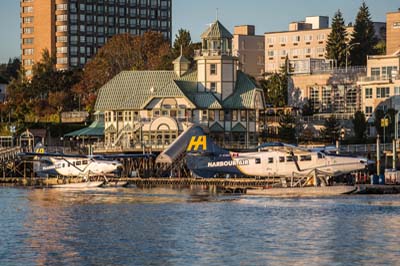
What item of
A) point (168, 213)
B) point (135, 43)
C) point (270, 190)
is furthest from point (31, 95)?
point (168, 213)

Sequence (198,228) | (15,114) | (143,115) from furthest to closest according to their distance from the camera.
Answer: (15,114) < (143,115) < (198,228)

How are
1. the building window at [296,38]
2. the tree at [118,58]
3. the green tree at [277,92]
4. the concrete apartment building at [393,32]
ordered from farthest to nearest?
the building window at [296,38], the tree at [118,58], the concrete apartment building at [393,32], the green tree at [277,92]

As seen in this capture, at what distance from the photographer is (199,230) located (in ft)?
220

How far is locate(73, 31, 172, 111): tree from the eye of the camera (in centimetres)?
16912

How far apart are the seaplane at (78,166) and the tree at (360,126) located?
26417 millimetres

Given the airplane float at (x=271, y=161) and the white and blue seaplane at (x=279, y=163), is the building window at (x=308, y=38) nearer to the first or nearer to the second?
the airplane float at (x=271, y=161)

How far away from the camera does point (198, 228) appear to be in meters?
68.1

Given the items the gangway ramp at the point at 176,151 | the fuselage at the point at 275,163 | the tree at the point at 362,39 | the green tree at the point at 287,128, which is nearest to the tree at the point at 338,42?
the tree at the point at 362,39

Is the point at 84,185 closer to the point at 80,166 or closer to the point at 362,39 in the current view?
the point at 80,166

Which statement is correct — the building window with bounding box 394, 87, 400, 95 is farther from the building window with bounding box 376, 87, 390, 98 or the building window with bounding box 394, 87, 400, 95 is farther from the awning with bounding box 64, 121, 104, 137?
the awning with bounding box 64, 121, 104, 137

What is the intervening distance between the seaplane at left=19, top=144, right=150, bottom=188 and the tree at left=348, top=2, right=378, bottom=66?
53.9 metres

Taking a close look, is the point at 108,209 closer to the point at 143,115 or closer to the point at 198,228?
the point at 198,228

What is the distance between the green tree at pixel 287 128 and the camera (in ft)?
425

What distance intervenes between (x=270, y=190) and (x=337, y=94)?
53715 millimetres
